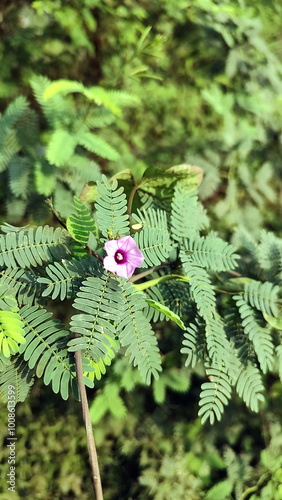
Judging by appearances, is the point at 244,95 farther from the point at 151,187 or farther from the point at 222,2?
the point at 151,187

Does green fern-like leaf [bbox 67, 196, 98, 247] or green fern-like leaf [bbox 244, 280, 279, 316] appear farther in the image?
green fern-like leaf [bbox 244, 280, 279, 316]

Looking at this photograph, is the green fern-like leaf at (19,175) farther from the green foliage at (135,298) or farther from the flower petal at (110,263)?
the flower petal at (110,263)

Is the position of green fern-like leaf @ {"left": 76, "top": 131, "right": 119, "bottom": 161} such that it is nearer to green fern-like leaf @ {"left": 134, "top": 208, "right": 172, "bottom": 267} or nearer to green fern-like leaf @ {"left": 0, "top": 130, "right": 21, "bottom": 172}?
green fern-like leaf @ {"left": 0, "top": 130, "right": 21, "bottom": 172}

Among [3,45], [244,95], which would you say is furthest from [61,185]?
[244,95]

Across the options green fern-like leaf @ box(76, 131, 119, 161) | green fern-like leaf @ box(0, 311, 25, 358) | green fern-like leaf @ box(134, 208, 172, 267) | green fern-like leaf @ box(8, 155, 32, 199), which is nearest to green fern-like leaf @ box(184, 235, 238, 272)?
green fern-like leaf @ box(134, 208, 172, 267)

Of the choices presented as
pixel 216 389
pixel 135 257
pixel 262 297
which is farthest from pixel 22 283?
pixel 262 297

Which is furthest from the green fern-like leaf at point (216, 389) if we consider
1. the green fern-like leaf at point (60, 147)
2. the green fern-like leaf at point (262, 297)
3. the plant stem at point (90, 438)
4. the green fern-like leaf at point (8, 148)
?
the green fern-like leaf at point (8, 148)

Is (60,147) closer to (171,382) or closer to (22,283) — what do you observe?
(22,283)
